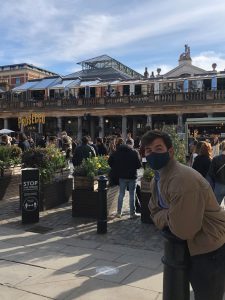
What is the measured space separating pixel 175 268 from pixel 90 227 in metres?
4.80

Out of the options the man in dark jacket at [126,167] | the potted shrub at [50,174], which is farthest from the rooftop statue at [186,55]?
the man in dark jacket at [126,167]

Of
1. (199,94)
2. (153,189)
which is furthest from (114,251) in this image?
(199,94)

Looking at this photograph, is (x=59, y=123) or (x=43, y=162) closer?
(x=43, y=162)

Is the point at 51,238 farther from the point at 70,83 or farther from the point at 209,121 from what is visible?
the point at 70,83

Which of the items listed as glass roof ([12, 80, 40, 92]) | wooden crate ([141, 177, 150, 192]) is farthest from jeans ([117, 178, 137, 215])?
glass roof ([12, 80, 40, 92])

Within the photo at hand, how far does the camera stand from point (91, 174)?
7906 millimetres

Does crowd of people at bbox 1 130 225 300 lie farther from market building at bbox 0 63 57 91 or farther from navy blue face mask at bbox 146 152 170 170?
market building at bbox 0 63 57 91

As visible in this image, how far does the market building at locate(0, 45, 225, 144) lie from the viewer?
104 feet

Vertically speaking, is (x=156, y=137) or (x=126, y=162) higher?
(x=156, y=137)

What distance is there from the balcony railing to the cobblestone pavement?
23.8 m

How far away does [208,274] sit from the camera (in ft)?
8.08

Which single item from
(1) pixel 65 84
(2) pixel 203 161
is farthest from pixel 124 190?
(1) pixel 65 84

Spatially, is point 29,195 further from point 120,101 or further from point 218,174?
point 120,101

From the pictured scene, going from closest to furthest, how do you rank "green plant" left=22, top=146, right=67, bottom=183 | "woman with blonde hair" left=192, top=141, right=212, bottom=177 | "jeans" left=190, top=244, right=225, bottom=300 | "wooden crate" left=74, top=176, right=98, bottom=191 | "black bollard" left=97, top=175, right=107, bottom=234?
"jeans" left=190, top=244, right=225, bottom=300, "black bollard" left=97, top=175, right=107, bottom=234, "woman with blonde hair" left=192, top=141, right=212, bottom=177, "wooden crate" left=74, top=176, right=98, bottom=191, "green plant" left=22, top=146, right=67, bottom=183
